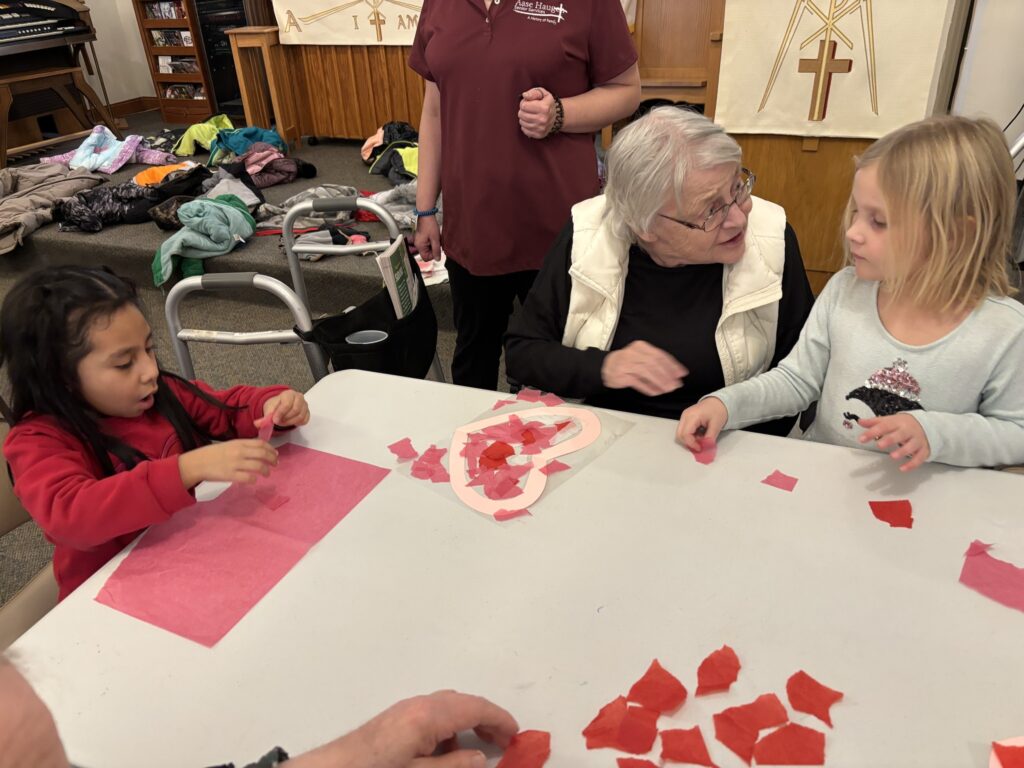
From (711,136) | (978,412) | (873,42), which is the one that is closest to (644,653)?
(978,412)

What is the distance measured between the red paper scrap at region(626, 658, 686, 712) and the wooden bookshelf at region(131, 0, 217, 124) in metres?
6.65

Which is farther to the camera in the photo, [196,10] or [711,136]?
[196,10]

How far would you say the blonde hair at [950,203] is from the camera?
103cm

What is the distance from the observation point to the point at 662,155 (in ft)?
4.01

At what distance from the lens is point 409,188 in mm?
3699

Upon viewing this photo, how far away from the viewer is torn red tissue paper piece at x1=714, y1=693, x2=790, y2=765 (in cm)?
68

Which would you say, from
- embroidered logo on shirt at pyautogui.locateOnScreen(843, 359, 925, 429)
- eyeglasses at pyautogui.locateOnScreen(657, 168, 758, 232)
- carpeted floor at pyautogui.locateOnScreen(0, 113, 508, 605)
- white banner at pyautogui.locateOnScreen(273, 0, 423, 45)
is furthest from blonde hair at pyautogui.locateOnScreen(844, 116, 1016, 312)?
white banner at pyautogui.locateOnScreen(273, 0, 423, 45)

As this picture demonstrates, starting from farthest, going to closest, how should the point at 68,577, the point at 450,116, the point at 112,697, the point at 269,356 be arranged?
the point at 269,356 < the point at 450,116 < the point at 68,577 < the point at 112,697

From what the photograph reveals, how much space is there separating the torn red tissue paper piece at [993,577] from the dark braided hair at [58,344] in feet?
3.73

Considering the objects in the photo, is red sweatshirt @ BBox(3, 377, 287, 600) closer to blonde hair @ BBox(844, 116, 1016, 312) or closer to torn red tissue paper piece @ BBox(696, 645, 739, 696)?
torn red tissue paper piece @ BBox(696, 645, 739, 696)

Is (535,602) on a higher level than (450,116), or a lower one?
lower

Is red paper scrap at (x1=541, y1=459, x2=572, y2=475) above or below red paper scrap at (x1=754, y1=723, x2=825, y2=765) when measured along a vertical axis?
above

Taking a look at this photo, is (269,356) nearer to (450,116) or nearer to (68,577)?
(450,116)

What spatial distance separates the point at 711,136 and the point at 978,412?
0.61 meters
